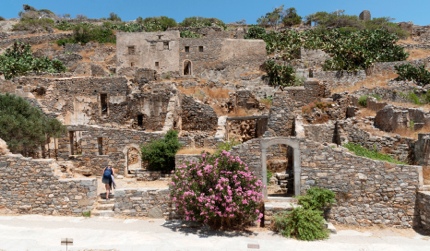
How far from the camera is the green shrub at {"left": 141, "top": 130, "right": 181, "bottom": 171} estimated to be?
47.8 ft

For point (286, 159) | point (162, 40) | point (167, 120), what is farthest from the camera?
point (162, 40)

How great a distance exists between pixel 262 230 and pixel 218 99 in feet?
45.3

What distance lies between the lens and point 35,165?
11531 millimetres

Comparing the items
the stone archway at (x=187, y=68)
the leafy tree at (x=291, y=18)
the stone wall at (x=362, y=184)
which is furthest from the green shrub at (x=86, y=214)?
the leafy tree at (x=291, y=18)

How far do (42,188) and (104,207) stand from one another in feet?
6.68

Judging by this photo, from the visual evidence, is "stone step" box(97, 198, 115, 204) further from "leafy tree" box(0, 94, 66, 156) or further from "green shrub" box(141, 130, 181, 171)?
"leafy tree" box(0, 94, 66, 156)

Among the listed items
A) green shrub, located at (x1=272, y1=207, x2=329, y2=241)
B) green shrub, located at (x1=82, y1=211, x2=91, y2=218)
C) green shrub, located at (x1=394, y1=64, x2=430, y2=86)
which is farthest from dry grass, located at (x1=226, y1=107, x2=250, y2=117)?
green shrub, located at (x1=394, y1=64, x2=430, y2=86)

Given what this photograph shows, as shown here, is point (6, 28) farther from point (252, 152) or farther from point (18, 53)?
point (252, 152)

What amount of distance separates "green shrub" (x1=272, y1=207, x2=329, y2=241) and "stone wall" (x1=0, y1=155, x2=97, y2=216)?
5.98 meters

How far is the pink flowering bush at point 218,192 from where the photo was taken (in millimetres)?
9961

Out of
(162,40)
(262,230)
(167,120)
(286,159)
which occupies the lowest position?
(262,230)

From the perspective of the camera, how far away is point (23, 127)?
46.9 feet

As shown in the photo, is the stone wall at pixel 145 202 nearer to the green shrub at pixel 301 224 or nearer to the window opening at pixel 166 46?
the green shrub at pixel 301 224

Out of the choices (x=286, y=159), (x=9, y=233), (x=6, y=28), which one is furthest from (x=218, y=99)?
(x=6, y=28)
